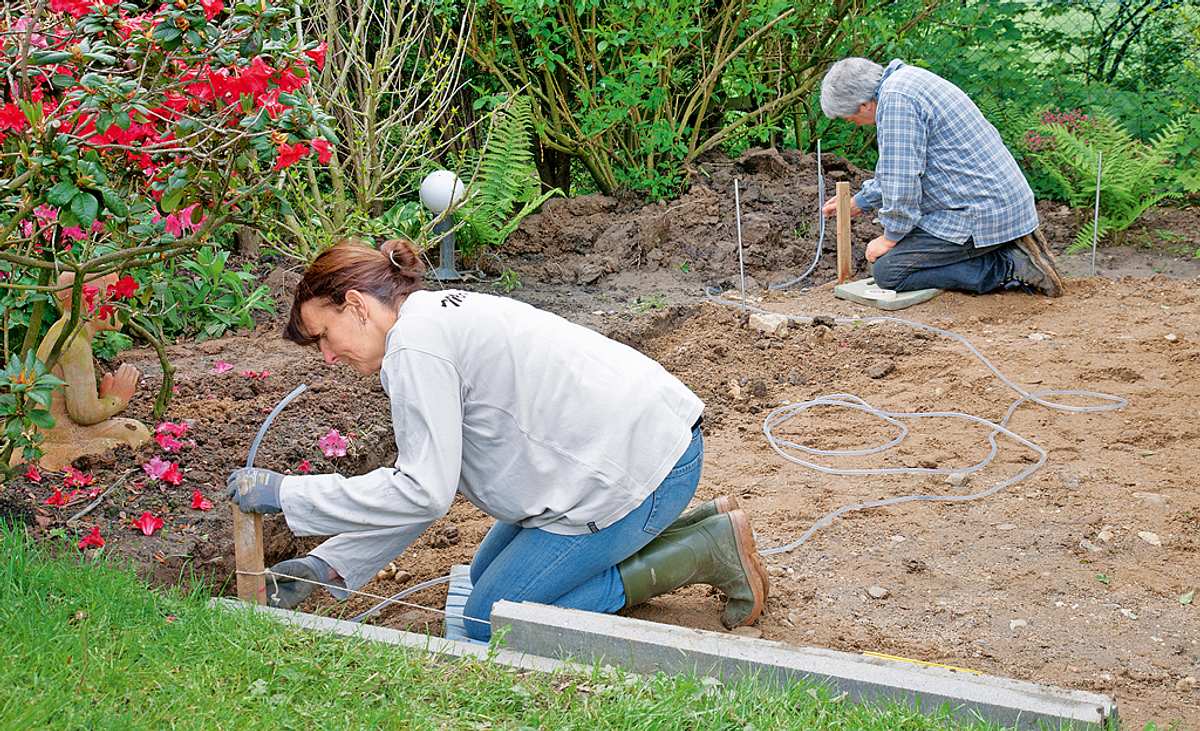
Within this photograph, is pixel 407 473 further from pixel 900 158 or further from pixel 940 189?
pixel 940 189

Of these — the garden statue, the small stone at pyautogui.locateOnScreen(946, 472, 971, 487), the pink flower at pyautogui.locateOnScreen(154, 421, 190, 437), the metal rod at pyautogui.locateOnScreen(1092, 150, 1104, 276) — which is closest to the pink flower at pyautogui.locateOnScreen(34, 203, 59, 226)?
the garden statue

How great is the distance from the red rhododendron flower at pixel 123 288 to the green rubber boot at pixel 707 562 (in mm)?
1848

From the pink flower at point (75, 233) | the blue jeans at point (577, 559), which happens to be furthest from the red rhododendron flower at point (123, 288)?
the blue jeans at point (577, 559)

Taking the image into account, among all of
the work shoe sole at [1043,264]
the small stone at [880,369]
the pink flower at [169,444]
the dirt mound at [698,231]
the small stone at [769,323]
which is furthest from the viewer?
the dirt mound at [698,231]

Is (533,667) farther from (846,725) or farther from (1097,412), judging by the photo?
(1097,412)

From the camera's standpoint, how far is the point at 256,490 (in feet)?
10.1

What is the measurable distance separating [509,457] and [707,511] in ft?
2.19

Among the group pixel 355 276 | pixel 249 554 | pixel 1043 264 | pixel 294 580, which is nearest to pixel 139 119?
pixel 355 276

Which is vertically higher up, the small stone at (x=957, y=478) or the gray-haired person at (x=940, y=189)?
the gray-haired person at (x=940, y=189)

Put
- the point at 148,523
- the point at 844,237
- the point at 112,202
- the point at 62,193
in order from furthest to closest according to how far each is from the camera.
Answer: the point at 844,237 → the point at 148,523 → the point at 112,202 → the point at 62,193

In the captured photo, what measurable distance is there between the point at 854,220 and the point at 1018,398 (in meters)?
2.89

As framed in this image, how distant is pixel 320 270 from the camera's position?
9.81 ft

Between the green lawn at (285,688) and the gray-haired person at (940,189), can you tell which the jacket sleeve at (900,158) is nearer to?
the gray-haired person at (940,189)

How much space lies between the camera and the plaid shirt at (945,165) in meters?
6.26
